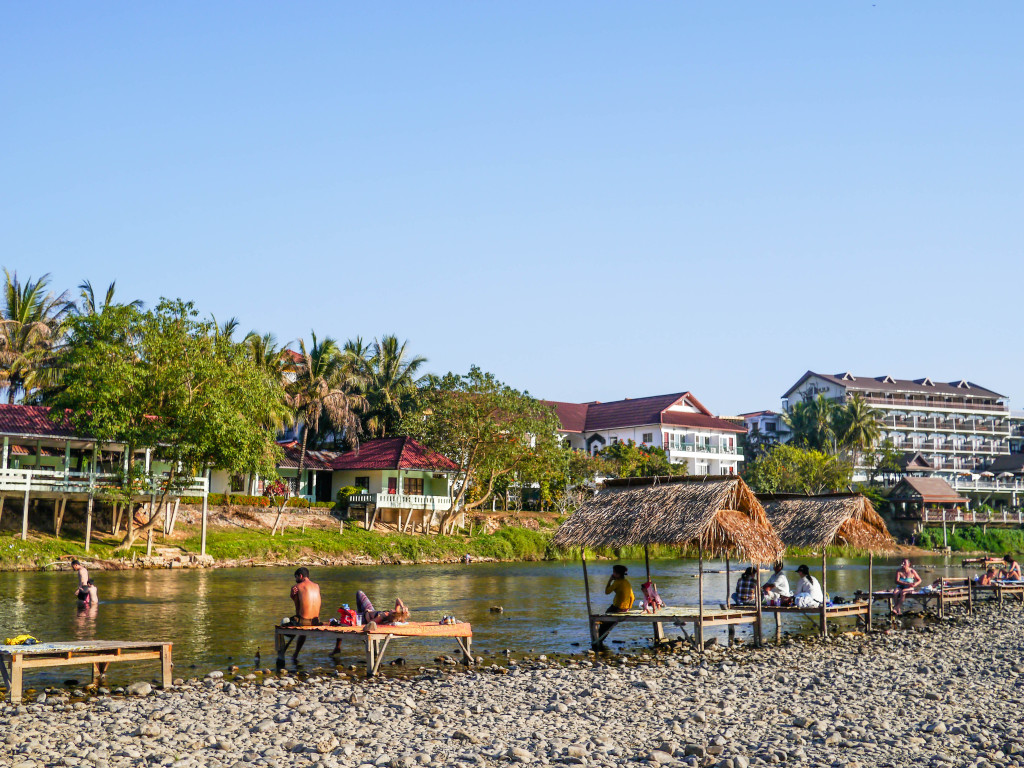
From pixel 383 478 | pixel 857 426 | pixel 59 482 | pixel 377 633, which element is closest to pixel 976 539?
pixel 857 426

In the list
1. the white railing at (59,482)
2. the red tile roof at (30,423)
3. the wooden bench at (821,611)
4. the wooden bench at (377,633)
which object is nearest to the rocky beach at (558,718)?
→ the wooden bench at (377,633)

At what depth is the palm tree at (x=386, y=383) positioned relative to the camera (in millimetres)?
65062

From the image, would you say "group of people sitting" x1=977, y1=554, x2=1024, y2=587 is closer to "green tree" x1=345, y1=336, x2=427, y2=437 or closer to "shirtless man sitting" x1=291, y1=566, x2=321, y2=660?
"shirtless man sitting" x1=291, y1=566, x2=321, y2=660

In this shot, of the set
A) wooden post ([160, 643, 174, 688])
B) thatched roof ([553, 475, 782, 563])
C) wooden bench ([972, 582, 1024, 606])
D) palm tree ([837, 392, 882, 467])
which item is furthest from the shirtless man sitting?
palm tree ([837, 392, 882, 467])

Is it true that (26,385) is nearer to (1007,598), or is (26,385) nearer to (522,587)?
(522,587)

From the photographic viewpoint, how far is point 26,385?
47.8m

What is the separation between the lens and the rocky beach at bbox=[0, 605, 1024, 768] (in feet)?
32.5

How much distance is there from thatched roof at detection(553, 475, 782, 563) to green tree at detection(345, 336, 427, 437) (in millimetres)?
46435

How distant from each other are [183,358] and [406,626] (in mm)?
26935

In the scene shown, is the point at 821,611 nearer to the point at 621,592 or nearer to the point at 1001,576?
the point at 621,592

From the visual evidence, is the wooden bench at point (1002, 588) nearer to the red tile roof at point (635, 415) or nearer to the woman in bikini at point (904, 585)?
the woman in bikini at point (904, 585)

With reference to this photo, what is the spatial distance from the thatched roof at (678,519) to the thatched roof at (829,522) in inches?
98.8

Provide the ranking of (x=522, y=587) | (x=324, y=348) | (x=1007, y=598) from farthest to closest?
(x=324, y=348) < (x=522, y=587) < (x=1007, y=598)

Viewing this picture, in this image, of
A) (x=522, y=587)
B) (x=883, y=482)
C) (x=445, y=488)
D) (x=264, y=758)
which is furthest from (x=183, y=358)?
(x=883, y=482)
